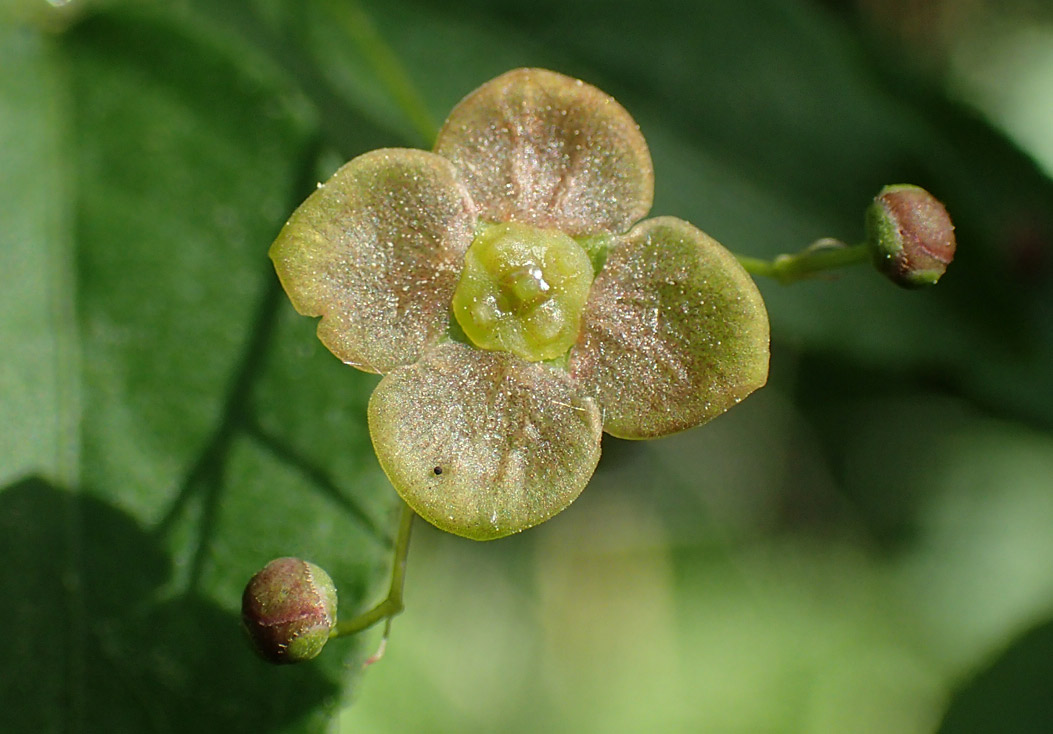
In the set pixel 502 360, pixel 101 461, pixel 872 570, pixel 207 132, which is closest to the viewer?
pixel 502 360

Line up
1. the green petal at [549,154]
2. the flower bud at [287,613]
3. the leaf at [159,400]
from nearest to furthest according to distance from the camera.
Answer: the flower bud at [287,613]
the green petal at [549,154]
the leaf at [159,400]

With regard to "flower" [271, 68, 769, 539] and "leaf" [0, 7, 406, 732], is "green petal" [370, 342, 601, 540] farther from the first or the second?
"leaf" [0, 7, 406, 732]

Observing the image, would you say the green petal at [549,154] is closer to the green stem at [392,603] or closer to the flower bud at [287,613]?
the green stem at [392,603]

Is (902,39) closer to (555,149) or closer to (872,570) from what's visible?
(872,570)

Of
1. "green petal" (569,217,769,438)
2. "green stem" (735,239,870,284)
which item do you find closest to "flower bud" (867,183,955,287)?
"green stem" (735,239,870,284)

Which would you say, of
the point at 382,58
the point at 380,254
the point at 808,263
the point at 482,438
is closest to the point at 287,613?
the point at 482,438

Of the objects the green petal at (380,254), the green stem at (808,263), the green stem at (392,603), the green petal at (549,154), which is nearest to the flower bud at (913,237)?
the green stem at (808,263)

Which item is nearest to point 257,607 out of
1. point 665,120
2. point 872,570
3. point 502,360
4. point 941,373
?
point 502,360
